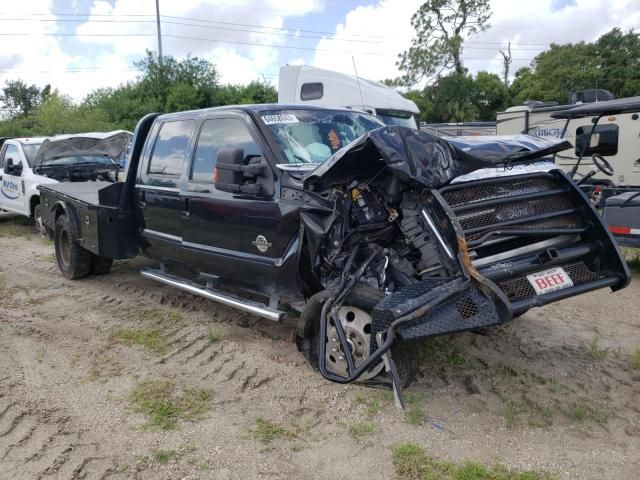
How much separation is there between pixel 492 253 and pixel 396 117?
363 inches

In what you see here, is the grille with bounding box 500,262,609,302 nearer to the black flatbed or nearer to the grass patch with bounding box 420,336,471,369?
the grass patch with bounding box 420,336,471,369

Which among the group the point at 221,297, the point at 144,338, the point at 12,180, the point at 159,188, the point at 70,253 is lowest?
the point at 144,338

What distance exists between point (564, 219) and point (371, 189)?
1.42 metres

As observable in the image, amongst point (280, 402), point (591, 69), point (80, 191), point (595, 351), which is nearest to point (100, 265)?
point (80, 191)

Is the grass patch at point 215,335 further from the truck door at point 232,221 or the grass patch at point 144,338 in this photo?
the truck door at point 232,221

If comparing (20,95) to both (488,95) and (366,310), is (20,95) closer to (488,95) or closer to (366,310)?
(488,95)

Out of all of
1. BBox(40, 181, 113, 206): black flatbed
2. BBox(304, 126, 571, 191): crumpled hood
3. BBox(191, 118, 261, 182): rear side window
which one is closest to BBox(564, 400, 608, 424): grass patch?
BBox(304, 126, 571, 191): crumpled hood

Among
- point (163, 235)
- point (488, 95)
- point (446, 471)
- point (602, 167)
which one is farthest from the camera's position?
point (488, 95)

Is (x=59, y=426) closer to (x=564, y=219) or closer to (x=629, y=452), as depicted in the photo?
(x=629, y=452)

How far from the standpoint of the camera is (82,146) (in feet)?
35.1

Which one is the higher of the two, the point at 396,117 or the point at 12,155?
the point at 396,117

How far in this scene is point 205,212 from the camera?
16.5ft

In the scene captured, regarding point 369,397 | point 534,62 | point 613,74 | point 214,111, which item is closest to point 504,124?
point 214,111

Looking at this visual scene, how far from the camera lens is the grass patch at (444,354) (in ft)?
14.1
